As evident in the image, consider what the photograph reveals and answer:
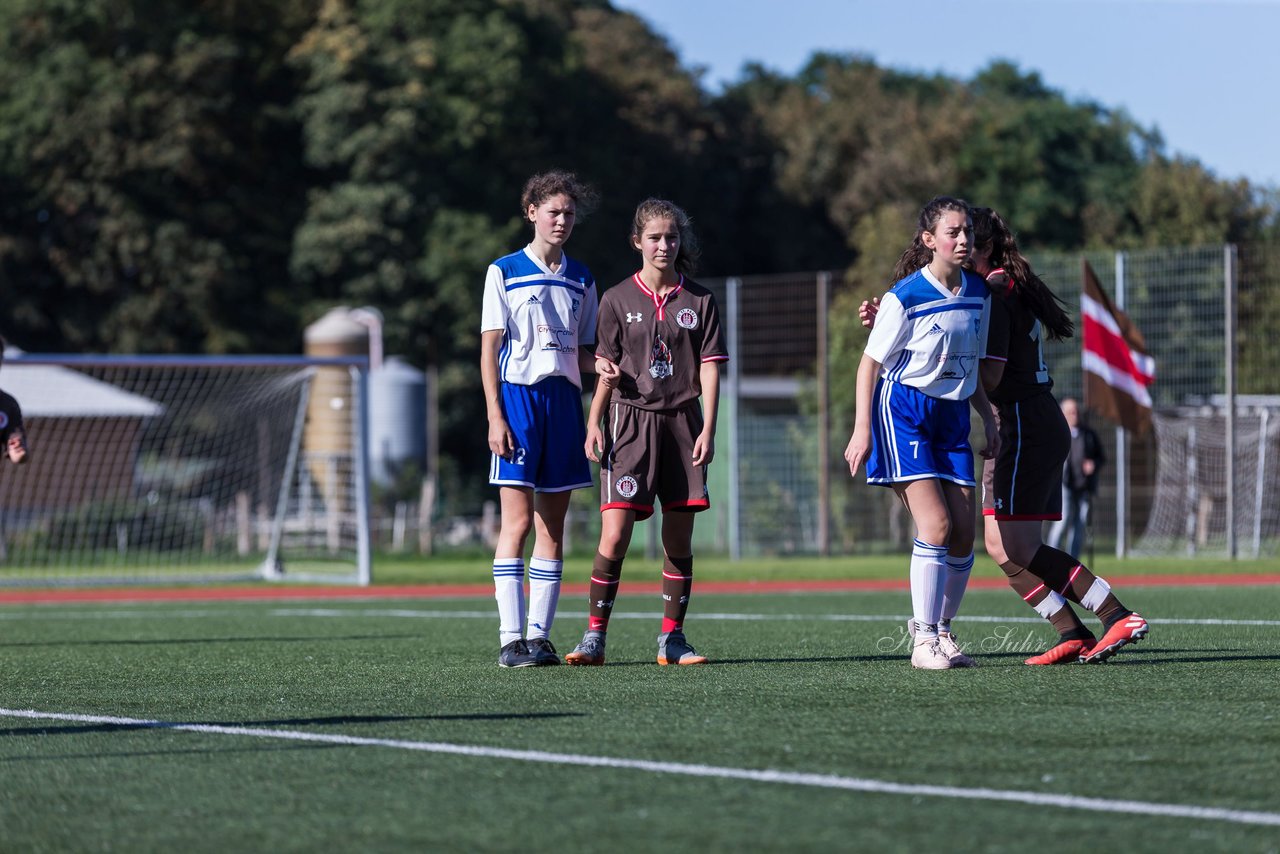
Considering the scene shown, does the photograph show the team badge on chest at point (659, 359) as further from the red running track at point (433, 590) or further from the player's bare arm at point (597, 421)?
the red running track at point (433, 590)

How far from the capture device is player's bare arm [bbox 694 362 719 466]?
7.66 metres

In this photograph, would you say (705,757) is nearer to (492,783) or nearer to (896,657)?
(492,783)

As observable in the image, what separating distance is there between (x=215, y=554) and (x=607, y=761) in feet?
70.2

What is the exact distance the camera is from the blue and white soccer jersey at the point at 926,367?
7.23 metres

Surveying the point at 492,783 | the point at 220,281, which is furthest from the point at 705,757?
the point at 220,281

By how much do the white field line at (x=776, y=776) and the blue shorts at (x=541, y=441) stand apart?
2177mm

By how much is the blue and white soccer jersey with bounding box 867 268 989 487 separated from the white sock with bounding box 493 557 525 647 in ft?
5.46

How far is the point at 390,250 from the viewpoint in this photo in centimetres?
4116

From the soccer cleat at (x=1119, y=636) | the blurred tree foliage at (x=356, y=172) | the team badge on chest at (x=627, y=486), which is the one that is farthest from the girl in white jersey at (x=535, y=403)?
the blurred tree foliage at (x=356, y=172)

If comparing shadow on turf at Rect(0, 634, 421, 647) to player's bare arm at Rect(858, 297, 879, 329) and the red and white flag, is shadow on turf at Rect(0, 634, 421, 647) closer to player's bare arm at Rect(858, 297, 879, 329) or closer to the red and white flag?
player's bare arm at Rect(858, 297, 879, 329)

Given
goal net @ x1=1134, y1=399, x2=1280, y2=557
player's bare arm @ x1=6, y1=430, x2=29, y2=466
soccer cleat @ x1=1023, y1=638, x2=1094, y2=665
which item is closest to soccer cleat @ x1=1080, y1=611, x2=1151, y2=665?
soccer cleat @ x1=1023, y1=638, x2=1094, y2=665

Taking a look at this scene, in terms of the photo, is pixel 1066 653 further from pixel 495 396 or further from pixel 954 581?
pixel 495 396

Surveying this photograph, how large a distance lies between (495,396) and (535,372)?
0.24 metres

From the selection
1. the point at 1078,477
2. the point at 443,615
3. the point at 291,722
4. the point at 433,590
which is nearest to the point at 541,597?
the point at 291,722
